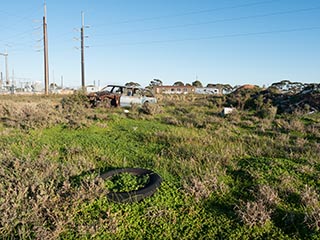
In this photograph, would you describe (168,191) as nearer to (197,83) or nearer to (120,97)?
(120,97)

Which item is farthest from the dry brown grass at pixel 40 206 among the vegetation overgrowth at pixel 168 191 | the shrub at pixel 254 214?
the shrub at pixel 254 214

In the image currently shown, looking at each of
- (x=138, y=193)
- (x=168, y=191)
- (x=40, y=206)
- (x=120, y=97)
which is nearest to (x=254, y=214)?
(x=168, y=191)

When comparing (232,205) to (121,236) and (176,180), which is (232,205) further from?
(121,236)

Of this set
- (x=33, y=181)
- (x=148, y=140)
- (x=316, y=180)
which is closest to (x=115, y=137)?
(x=148, y=140)

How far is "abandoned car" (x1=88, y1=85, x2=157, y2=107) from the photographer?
14.6 meters

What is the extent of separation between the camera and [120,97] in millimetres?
15117

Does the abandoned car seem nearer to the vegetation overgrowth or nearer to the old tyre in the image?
the vegetation overgrowth

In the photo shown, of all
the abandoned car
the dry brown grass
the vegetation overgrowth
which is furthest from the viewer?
the abandoned car

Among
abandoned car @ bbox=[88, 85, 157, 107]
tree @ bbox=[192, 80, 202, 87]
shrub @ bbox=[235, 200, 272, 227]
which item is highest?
tree @ bbox=[192, 80, 202, 87]

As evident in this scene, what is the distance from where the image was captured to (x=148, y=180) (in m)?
3.81

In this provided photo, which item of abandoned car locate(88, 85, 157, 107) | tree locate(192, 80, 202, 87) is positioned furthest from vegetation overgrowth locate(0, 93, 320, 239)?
tree locate(192, 80, 202, 87)

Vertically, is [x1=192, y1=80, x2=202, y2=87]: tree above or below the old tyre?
above

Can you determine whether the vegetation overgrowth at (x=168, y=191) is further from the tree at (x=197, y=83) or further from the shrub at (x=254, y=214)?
the tree at (x=197, y=83)

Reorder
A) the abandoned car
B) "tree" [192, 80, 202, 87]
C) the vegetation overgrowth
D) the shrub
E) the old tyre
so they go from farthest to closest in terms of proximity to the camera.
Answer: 1. "tree" [192, 80, 202, 87]
2. the abandoned car
3. the old tyre
4. the shrub
5. the vegetation overgrowth
